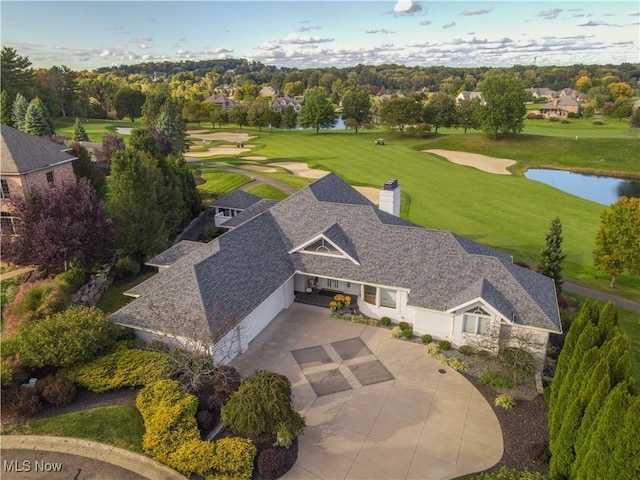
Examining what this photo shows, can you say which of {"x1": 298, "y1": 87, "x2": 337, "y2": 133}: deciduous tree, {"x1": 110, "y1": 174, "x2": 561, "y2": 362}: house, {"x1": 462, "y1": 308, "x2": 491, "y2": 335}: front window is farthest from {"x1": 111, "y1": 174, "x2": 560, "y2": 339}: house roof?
{"x1": 298, "y1": 87, "x2": 337, "y2": 133}: deciduous tree

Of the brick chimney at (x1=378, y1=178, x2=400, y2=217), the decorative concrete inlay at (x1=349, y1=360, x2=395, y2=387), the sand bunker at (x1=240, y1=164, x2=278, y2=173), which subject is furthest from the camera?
the sand bunker at (x1=240, y1=164, x2=278, y2=173)

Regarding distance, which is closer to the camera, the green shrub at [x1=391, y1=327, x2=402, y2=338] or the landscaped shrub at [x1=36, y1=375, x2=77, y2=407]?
the landscaped shrub at [x1=36, y1=375, x2=77, y2=407]

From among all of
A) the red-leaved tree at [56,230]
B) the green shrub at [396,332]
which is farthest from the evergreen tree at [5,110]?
the green shrub at [396,332]

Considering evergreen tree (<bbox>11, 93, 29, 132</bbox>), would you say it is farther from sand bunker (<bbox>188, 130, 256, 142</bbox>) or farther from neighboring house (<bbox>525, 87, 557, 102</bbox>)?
neighboring house (<bbox>525, 87, 557, 102</bbox>)

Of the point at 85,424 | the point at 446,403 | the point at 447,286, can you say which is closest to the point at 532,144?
the point at 447,286

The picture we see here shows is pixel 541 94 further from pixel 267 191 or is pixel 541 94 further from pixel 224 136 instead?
pixel 267 191

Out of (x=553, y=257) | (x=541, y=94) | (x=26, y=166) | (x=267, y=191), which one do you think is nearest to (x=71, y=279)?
(x=26, y=166)
